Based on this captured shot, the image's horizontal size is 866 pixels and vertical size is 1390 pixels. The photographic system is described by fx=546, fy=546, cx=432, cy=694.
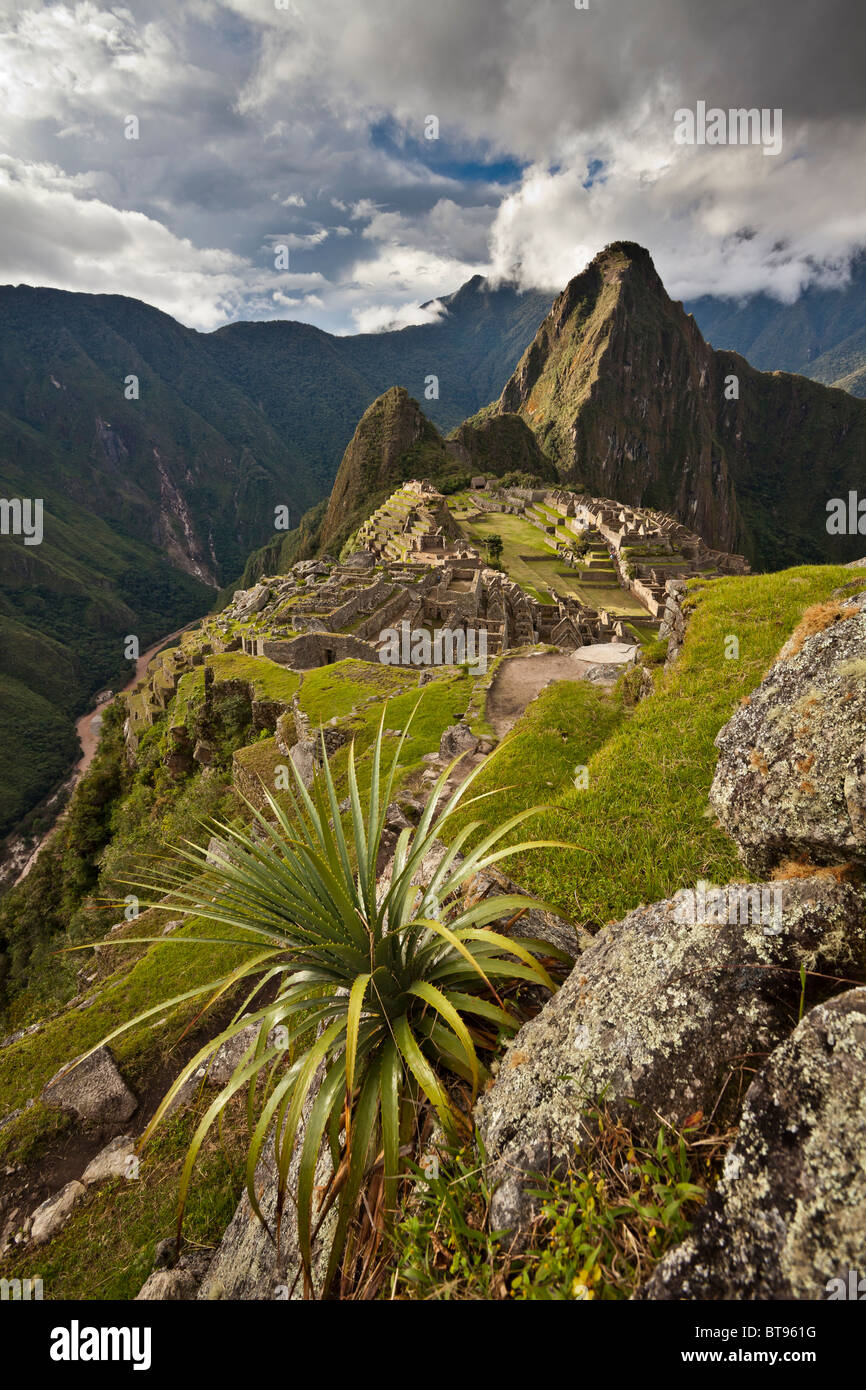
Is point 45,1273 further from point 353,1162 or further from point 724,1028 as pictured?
point 724,1028

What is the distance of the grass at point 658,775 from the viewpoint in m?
4.71

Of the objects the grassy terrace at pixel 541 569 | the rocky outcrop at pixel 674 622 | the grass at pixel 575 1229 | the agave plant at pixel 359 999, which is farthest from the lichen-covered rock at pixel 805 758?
the grassy terrace at pixel 541 569

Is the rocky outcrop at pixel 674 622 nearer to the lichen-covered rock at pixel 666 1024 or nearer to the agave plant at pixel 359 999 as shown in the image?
the lichen-covered rock at pixel 666 1024

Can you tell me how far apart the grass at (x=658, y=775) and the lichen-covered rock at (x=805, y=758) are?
43.4 inches

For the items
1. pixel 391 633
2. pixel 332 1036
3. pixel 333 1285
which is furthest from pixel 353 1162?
pixel 391 633

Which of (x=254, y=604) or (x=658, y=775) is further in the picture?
(x=254, y=604)

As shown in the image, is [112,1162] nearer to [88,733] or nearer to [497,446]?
[88,733]

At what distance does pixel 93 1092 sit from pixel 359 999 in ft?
16.5

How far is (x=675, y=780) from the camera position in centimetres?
575

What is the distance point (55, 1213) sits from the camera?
14.2 ft

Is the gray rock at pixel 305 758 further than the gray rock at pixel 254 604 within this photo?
No

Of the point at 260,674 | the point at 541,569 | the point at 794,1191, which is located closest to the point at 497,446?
the point at 541,569

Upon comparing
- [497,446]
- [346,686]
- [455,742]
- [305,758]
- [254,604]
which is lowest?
[305,758]

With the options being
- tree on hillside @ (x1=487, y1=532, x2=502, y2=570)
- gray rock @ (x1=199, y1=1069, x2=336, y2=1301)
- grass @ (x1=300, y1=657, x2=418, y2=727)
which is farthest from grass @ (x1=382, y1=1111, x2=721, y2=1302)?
tree on hillside @ (x1=487, y1=532, x2=502, y2=570)
